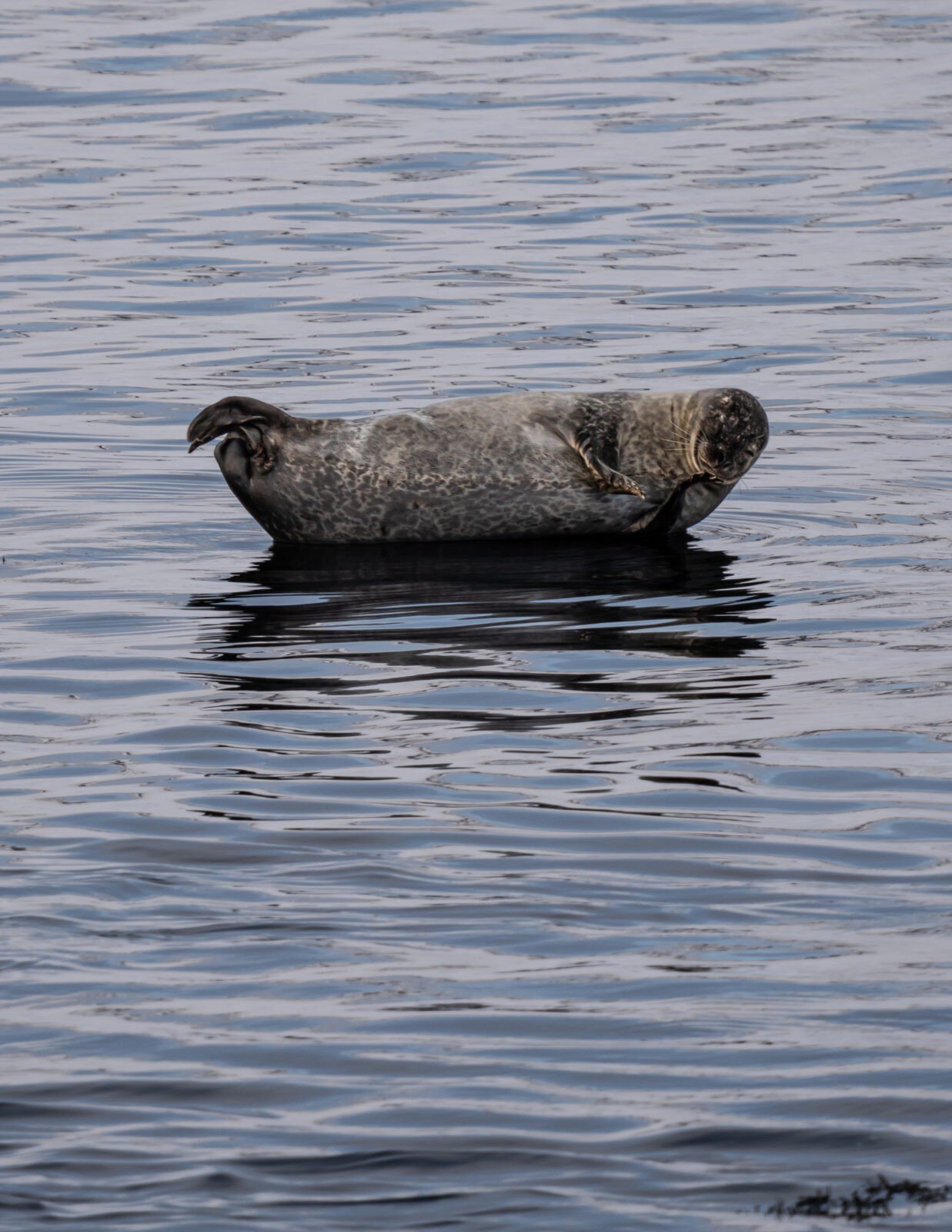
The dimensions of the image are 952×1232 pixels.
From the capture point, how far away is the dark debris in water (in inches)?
163

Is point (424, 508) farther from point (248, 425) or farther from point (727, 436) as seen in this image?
point (727, 436)

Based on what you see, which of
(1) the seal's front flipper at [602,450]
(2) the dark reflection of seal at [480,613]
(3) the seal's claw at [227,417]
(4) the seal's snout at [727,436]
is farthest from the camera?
(4) the seal's snout at [727,436]

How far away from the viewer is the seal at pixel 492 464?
11352 mm

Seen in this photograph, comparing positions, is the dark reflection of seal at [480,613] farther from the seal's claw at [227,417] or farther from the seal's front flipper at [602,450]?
the seal's claw at [227,417]

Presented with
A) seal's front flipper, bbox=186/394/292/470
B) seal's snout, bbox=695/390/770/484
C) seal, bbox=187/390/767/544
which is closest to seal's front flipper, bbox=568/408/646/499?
seal, bbox=187/390/767/544

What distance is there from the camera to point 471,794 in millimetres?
6785

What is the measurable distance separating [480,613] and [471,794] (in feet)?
9.51

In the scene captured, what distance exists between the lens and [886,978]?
523 cm

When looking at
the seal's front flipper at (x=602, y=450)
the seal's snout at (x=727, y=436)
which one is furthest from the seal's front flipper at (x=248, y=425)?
the seal's snout at (x=727, y=436)

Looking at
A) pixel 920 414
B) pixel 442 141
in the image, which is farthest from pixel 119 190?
pixel 920 414

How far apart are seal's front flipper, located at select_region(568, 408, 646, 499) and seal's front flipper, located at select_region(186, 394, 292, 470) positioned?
58.9 inches

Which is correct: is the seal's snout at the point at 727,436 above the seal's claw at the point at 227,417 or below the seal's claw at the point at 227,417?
below

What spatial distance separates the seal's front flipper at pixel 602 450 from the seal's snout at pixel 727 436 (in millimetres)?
410

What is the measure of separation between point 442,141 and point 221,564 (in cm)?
1987
